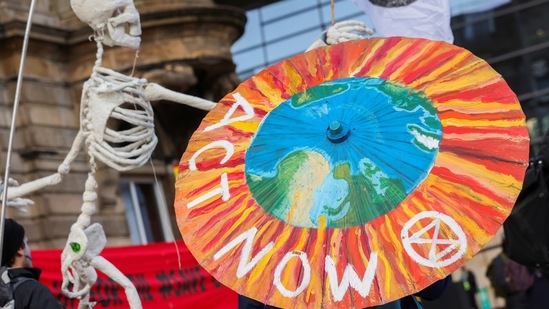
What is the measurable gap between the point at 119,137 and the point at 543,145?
2.31 m

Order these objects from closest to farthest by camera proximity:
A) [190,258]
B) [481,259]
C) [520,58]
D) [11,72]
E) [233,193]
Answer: [233,193], [190,258], [11,72], [481,259], [520,58]

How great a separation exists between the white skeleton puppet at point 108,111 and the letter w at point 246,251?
2.14m

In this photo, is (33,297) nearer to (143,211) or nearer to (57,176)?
(57,176)

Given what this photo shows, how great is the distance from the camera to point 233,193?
4.41 m

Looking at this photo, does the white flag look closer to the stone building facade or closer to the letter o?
the letter o

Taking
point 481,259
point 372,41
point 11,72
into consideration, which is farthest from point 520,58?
point 372,41

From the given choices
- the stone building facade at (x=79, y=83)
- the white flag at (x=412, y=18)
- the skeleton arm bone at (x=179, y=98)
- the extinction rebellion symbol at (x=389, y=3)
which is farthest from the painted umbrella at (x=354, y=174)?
the stone building facade at (x=79, y=83)

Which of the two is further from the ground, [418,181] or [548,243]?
[418,181]

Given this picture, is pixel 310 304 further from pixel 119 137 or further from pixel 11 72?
pixel 11 72

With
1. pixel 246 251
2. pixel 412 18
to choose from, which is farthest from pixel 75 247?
pixel 412 18

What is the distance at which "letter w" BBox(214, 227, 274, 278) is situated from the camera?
4141 millimetres

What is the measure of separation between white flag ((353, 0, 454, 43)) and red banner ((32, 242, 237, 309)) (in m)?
2.06

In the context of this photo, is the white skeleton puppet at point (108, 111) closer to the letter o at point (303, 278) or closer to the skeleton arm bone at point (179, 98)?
the skeleton arm bone at point (179, 98)

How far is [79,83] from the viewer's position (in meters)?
Answer: 16.2
